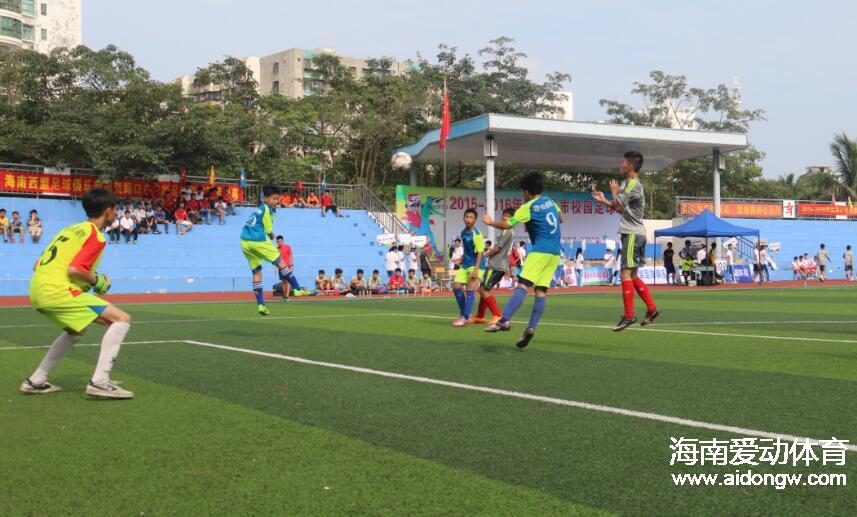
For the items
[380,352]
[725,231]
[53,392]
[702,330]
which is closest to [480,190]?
[725,231]

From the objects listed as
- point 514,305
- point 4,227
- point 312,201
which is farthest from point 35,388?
point 312,201

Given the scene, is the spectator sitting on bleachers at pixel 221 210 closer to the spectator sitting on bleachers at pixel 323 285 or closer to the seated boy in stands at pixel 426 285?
the spectator sitting on bleachers at pixel 323 285

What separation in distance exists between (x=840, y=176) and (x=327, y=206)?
43.9m

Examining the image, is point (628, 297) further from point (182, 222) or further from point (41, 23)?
point (41, 23)

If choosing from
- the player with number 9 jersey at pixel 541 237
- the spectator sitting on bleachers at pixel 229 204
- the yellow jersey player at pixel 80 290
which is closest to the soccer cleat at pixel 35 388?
the yellow jersey player at pixel 80 290

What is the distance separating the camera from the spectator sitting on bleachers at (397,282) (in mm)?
29953

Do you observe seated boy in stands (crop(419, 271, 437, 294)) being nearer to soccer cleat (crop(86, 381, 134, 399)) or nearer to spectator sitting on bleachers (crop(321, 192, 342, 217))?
spectator sitting on bleachers (crop(321, 192, 342, 217))

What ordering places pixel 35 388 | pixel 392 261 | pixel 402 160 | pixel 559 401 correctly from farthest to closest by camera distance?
1. pixel 402 160
2. pixel 392 261
3. pixel 35 388
4. pixel 559 401

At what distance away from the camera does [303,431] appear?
17.4ft

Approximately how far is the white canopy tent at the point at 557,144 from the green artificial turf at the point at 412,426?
84.6 ft

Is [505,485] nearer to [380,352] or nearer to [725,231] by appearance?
[380,352]

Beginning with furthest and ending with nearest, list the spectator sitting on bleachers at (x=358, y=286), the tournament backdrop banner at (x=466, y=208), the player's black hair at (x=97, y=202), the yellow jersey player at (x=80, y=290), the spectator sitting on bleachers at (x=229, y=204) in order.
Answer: the tournament backdrop banner at (x=466, y=208), the spectator sitting on bleachers at (x=229, y=204), the spectator sitting on bleachers at (x=358, y=286), the player's black hair at (x=97, y=202), the yellow jersey player at (x=80, y=290)

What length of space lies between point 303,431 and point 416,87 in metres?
46.7

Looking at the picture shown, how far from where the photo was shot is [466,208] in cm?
4575
